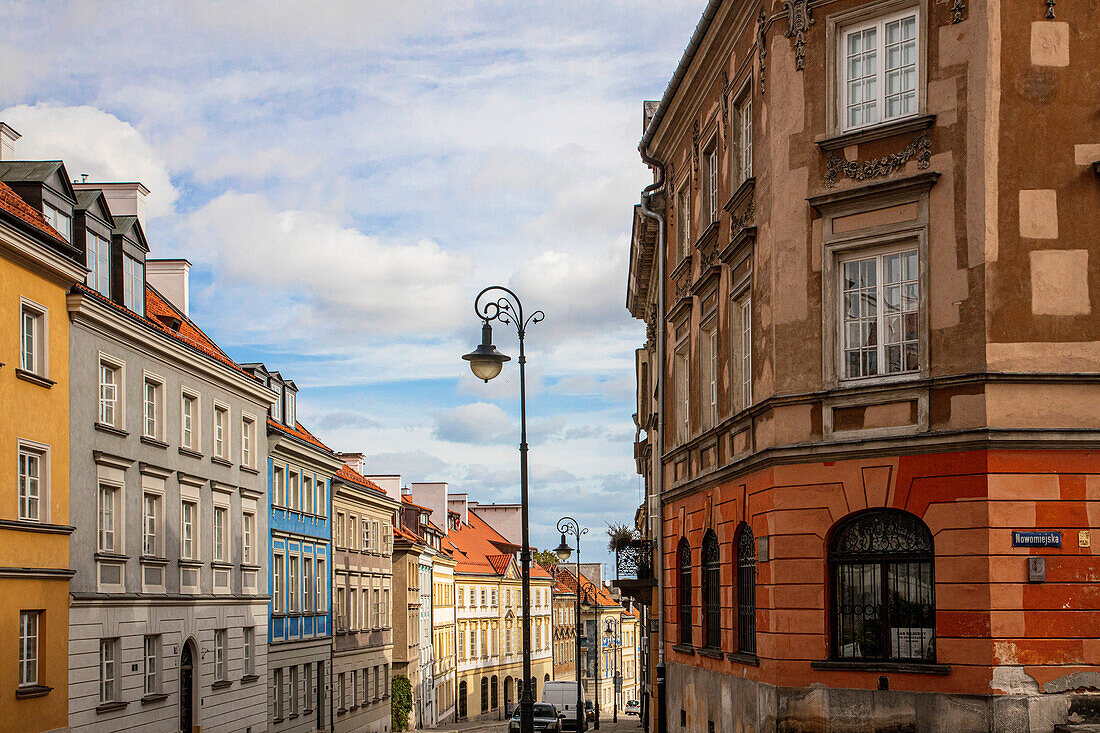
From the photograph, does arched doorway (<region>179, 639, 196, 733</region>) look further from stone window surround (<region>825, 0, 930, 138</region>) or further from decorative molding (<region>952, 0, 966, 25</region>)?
decorative molding (<region>952, 0, 966, 25</region>)

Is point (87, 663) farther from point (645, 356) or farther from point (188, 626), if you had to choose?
point (645, 356)

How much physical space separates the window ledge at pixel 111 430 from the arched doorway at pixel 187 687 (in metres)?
7.76

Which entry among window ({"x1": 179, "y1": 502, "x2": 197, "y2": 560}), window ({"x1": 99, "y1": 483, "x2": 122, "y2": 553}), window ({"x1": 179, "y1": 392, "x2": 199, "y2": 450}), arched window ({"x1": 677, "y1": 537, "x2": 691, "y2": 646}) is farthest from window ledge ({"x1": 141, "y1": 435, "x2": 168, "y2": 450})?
arched window ({"x1": 677, "y1": 537, "x2": 691, "y2": 646})

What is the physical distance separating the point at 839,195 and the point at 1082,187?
115 inches

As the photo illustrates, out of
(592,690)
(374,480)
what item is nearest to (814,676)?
(374,480)

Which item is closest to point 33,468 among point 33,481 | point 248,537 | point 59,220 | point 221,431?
point 33,481

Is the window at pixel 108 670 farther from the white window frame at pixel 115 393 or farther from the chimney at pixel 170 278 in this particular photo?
the chimney at pixel 170 278

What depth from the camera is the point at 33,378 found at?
1090 inches

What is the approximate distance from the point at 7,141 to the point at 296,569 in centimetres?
2173

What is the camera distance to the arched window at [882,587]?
629 inches

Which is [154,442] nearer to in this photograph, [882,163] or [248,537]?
[248,537]

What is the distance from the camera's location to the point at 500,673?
101312 millimetres

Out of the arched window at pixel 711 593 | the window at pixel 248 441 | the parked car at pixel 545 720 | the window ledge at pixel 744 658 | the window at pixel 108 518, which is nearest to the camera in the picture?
the window ledge at pixel 744 658

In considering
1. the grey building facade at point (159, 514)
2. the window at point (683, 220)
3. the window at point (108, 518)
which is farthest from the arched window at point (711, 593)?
the window at point (108, 518)
